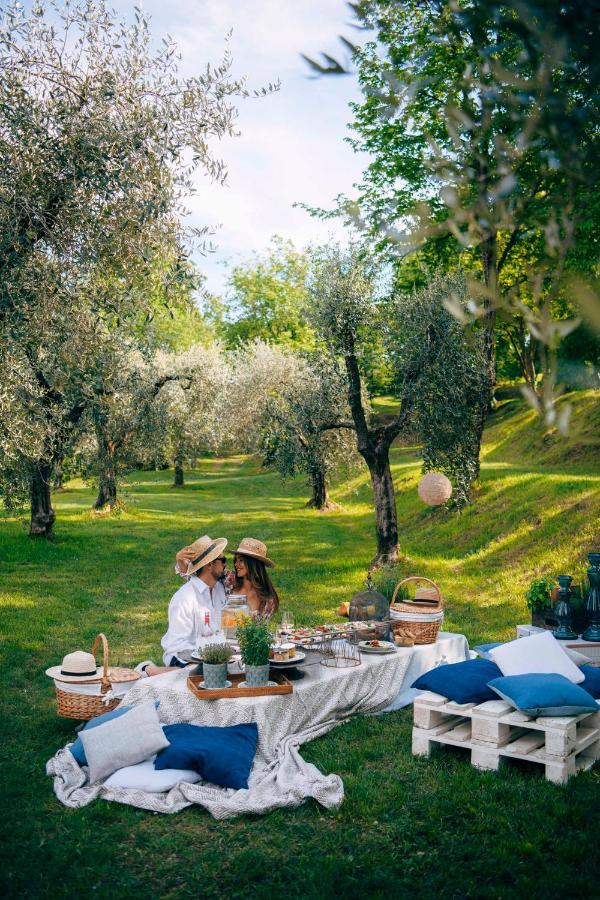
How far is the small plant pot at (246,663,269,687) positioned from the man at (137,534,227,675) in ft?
3.46

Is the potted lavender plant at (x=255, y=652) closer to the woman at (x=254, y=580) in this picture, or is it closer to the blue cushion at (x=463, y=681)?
the blue cushion at (x=463, y=681)

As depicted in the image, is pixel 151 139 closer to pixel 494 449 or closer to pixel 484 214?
pixel 484 214

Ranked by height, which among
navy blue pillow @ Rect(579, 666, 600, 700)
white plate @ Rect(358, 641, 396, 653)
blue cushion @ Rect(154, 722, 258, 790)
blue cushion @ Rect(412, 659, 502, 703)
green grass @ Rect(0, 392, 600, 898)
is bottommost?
green grass @ Rect(0, 392, 600, 898)

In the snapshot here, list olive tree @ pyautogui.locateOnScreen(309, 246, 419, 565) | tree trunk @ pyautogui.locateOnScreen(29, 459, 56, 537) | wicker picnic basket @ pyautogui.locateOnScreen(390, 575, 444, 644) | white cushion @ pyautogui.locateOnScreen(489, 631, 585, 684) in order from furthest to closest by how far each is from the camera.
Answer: tree trunk @ pyautogui.locateOnScreen(29, 459, 56, 537) → olive tree @ pyautogui.locateOnScreen(309, 246, 419, 565) → wicker picnic basket @ pyautogui.locateOnScreen(390, 575, 444, 644) → white cushion @ pyautogui.locateOnScreen(489, 631, 585, 684)

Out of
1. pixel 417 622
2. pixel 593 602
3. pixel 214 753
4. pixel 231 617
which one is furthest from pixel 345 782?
pixel 593 602

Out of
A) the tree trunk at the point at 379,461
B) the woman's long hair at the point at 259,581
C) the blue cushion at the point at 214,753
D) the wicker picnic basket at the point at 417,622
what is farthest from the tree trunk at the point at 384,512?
the blue cushion at the point at 214,753

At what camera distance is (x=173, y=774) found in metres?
5.83

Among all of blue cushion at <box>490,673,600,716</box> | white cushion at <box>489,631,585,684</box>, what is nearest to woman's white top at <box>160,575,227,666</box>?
white cushion at <box>489,631,585,684</box>

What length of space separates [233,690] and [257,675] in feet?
0.75

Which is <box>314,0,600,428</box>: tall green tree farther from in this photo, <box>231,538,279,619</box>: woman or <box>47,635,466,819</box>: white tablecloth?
<box>231,538,279,619</box>: woman

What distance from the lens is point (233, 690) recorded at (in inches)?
252

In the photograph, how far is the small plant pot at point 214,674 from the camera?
636 cm

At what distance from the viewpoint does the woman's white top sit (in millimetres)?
7484

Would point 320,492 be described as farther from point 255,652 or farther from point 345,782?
point 345,782
